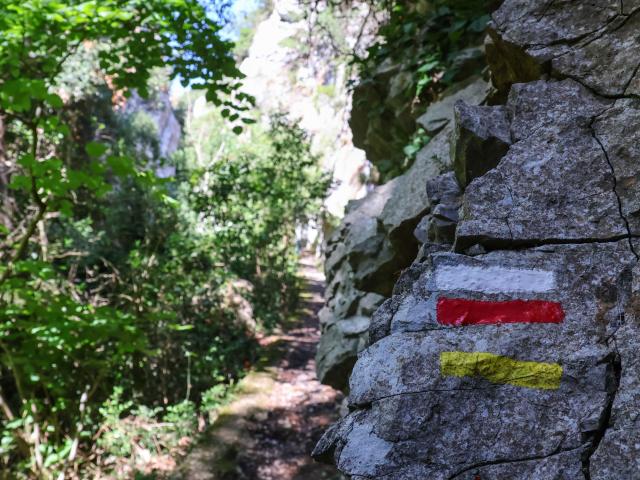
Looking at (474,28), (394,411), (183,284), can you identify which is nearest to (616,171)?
(394,411)

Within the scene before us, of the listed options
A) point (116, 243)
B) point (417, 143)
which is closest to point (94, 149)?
point (417, 143)

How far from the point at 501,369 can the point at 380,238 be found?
203 cm

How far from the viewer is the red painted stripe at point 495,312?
4.02 ft

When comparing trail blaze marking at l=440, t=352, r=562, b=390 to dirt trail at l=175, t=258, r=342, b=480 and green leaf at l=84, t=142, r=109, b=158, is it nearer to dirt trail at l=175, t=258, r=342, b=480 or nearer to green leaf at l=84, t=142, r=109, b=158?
green leaf at l=84, t=142, r=109, b=158

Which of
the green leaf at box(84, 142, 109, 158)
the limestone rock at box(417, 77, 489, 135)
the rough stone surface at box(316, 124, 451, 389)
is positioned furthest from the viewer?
the green leaf at box(84, 142, 109, 158)

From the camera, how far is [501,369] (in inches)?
46.3

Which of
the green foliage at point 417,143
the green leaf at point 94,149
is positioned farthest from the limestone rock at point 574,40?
the green leaf at point 94,149

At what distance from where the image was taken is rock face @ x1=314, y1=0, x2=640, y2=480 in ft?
3.58

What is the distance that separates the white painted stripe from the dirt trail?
3460 millimetres

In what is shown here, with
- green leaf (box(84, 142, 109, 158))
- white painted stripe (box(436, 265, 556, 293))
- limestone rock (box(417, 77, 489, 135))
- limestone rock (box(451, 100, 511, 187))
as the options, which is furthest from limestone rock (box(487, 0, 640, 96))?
green leaf (box(84, 142, 109, 158))

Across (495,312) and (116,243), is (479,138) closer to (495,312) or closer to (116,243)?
(495,312)

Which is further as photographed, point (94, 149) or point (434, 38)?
point (434, 38)

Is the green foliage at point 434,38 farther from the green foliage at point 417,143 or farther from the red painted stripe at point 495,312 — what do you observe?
the red painted stripe at point 495,312

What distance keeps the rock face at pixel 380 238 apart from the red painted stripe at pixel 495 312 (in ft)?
1.53
